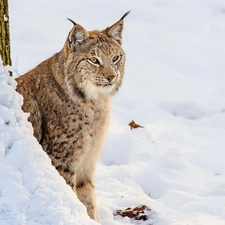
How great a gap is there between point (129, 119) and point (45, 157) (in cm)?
419

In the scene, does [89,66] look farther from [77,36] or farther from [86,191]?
[86,191]

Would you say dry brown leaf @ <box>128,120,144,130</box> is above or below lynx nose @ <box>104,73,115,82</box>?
above

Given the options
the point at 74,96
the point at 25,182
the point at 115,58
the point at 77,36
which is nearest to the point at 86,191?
the point at 74,96

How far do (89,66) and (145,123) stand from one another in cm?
283

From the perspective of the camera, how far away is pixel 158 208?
5039mm

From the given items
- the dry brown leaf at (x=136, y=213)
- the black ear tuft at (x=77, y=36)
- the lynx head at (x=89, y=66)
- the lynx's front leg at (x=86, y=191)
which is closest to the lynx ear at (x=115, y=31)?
the lynx head at (x=89, y=66)

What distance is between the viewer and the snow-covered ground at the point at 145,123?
3.22 m

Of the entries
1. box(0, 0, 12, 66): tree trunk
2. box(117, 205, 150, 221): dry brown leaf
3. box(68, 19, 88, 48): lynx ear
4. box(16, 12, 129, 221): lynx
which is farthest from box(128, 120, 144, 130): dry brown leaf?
box(0, 0, 12, 66): tree trunk

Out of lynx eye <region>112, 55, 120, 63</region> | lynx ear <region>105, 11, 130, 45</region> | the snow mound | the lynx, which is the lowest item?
the snow mound

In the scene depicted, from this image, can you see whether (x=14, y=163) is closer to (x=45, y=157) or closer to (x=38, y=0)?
(x=45, y=157)

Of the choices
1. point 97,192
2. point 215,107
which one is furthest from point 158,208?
point 215,107

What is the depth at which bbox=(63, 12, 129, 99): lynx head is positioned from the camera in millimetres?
4664

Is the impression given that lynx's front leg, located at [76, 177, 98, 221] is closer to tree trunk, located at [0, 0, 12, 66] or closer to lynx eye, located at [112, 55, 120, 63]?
lynx eye, located at [112, 55, 120, 63]

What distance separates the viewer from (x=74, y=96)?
4676 mm
